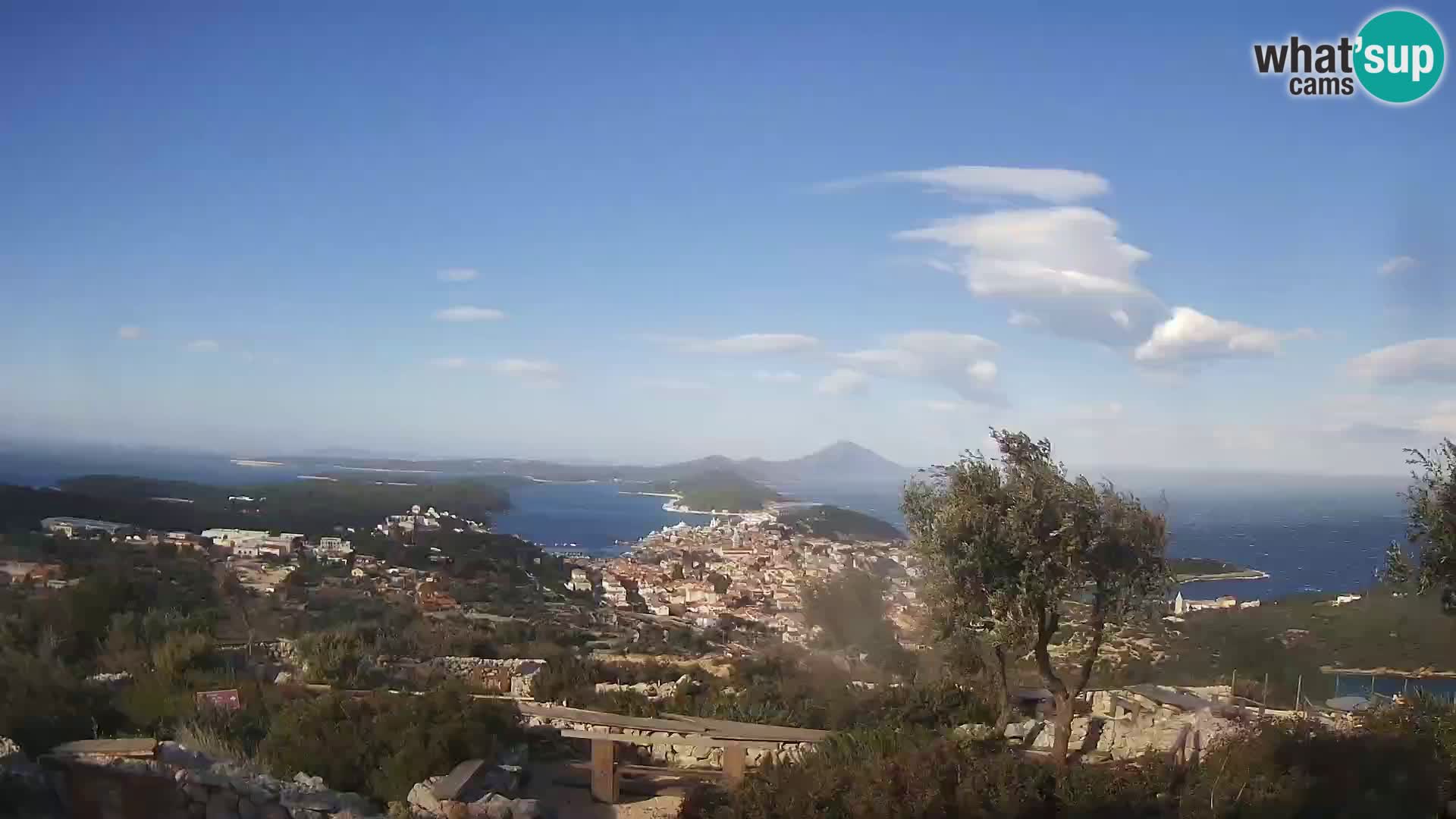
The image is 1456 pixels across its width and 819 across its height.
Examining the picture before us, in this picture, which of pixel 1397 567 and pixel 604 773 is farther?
pixel 604 773

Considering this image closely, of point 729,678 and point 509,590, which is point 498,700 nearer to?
point 729,678

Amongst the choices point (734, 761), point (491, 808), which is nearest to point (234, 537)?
point (734, 761)

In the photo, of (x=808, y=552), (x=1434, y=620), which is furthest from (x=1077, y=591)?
(x=808, y=552)

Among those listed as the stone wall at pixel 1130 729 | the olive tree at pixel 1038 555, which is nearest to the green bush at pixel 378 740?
the olive tree at pixel 1038 555

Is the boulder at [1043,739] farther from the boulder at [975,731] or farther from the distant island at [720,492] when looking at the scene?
the distant island at [720,492]

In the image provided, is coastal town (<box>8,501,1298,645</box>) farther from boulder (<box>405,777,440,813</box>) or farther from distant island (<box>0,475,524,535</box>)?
boulder (<box>405,777,440,813</box>)

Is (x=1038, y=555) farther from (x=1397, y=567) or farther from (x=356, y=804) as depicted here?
(x=356, y=804)

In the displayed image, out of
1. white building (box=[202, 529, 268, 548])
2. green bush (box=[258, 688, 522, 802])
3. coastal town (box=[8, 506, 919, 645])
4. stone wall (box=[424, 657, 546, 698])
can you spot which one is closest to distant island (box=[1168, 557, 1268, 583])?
coastal town (box=[8, 506, 919, 645])
